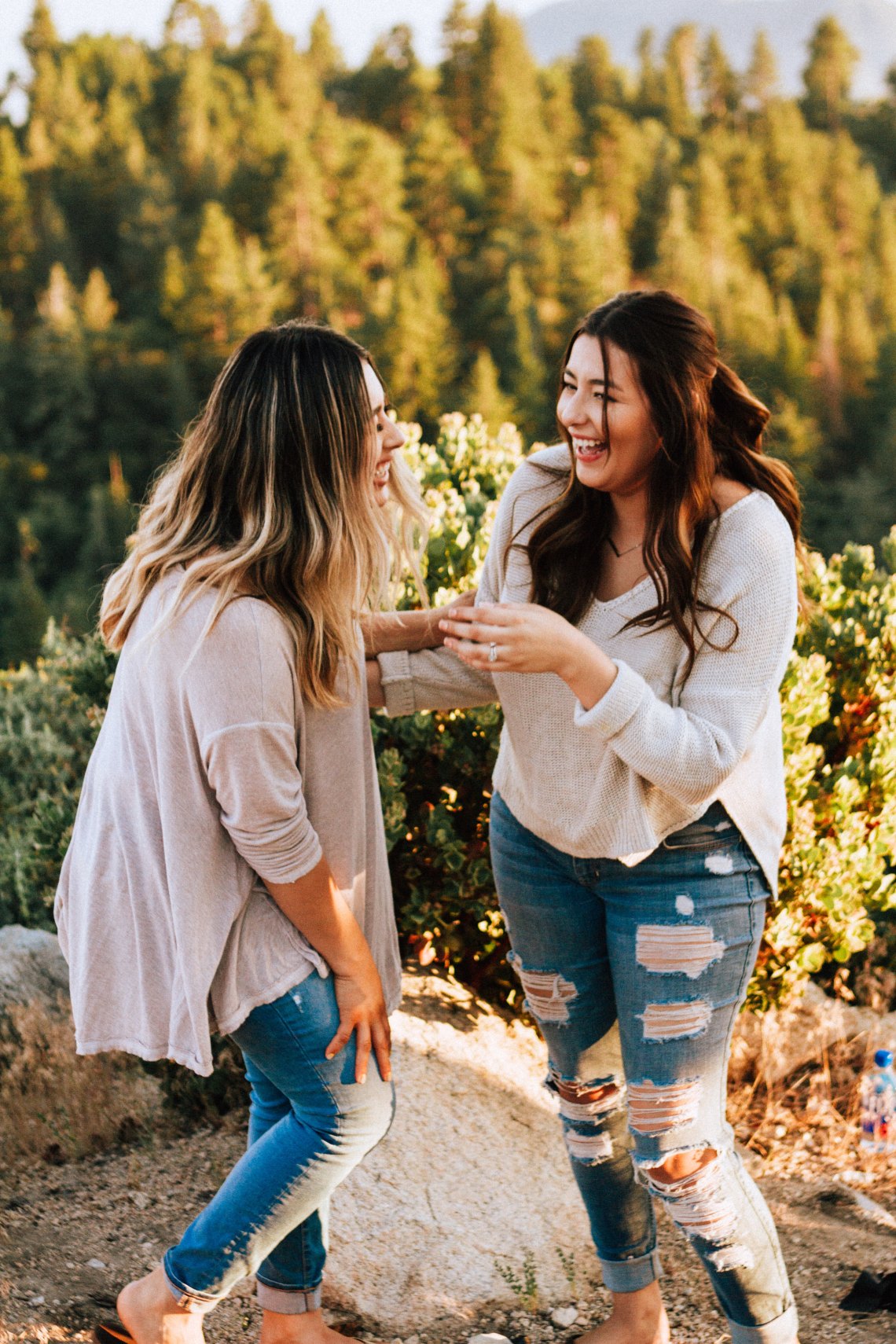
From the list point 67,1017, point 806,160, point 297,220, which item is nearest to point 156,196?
point 297,220

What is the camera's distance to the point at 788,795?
327 cm

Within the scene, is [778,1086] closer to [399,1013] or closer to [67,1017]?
[399,1013]

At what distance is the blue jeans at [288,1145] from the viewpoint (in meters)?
1.89

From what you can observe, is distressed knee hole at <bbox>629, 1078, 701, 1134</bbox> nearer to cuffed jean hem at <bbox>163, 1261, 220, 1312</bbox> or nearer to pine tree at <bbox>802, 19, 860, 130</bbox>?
cuffed jean hem at <bbox>163, 1261, 220, 1312</bbox>

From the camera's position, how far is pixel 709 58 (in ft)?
270

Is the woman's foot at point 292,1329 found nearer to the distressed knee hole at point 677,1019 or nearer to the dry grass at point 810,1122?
the distressed knee hole at point 677,1019

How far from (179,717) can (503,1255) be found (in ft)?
5.37

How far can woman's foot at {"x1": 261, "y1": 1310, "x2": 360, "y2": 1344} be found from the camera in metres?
2.18

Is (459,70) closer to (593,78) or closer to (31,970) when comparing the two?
(593,78)

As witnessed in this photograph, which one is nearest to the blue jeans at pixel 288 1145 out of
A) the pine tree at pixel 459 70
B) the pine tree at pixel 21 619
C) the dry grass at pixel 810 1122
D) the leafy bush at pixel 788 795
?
the leafy bush at pixel 788 795

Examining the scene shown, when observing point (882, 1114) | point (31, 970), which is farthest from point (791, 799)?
point (31, 970)

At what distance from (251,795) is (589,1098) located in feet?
3.16

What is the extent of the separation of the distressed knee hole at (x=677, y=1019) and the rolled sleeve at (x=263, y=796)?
0.63 metres

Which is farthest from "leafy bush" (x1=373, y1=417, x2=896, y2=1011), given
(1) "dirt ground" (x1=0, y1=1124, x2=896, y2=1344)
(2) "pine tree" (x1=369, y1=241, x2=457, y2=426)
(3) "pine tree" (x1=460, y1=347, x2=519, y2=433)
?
(2) "pine tree" (x1=369, y1=241, x2=457, y2=426)
